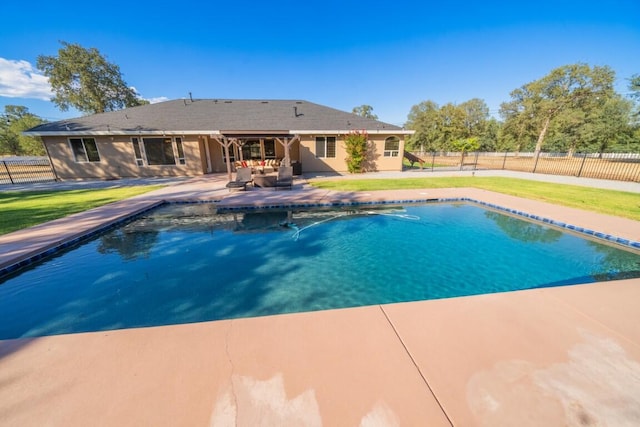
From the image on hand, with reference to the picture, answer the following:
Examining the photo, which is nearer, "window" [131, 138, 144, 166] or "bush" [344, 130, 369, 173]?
"window" [131, 138, 144, 166]

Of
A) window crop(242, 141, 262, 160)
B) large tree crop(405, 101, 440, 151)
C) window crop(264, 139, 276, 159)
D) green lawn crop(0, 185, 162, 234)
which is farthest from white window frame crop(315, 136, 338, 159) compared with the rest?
large tree crop(405, 101, 440, 151)

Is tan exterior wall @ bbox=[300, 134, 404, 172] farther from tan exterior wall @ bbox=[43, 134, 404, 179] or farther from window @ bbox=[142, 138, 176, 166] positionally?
window @ bbox=[142, 138, 176, 166]

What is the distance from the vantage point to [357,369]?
1.98 meters

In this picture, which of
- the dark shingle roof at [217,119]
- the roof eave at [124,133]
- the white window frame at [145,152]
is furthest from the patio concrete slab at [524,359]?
the white window frame at [145,152]

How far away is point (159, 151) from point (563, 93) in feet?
164

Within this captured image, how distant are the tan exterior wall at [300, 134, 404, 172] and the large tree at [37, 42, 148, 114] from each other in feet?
86.2

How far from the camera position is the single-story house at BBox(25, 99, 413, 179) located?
44.5 ft

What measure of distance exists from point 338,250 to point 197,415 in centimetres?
405

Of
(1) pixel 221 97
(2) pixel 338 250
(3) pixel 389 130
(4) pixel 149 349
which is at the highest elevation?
(1) pixel 221 97

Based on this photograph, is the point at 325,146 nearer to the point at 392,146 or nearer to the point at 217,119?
the point at 392,146

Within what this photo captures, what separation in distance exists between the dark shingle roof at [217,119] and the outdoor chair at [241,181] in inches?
132

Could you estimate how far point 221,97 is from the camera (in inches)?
744

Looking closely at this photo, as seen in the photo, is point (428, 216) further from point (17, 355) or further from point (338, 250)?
point (17, 355)

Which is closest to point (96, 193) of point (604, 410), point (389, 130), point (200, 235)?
point (200, 235)
